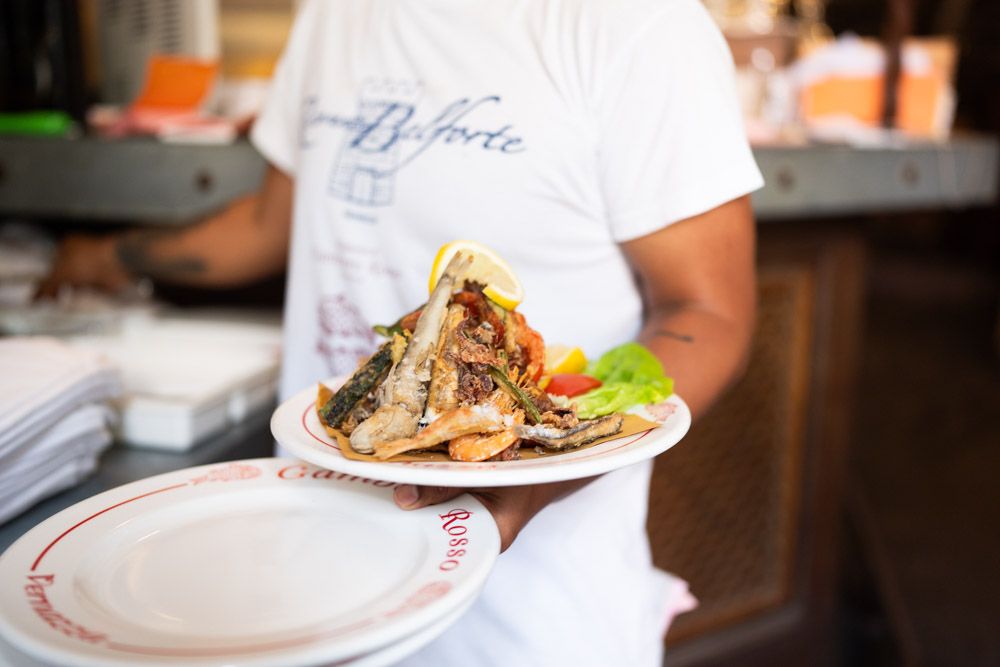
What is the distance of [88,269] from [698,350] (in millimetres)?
1336

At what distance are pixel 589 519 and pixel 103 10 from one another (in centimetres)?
230

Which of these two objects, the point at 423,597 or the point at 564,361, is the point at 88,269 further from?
the point at 423,597

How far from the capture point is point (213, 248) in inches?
61.1

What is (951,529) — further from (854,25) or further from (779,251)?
(854,25)

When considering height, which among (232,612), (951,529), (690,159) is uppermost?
(690,159)

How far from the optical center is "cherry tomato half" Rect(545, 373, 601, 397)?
89 centimetres

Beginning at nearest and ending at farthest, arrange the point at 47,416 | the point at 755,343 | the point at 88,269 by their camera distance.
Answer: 1. the point at 47,416
2. the point at 88,269
3. the point at 755,343

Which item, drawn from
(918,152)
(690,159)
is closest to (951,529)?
(918,152)

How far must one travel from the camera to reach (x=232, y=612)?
633 mm

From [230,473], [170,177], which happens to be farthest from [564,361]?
[170,177]

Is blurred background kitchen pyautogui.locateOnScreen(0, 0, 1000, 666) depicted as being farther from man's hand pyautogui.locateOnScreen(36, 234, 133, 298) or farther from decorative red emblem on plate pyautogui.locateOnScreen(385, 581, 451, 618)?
decorative red emblem on plate pyautogui.locateOnScreen(385, 581, 451, 618)

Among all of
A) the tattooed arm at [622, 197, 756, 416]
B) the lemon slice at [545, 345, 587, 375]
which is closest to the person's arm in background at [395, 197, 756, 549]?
the tattooed arm at [622, 197, 756, 416]

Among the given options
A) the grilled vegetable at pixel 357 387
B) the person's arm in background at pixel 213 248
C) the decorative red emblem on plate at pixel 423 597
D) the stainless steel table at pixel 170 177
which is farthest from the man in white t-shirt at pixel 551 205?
the stainless steel table at pixel 170 177

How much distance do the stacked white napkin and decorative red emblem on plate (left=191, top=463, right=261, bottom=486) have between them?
0.87ft
